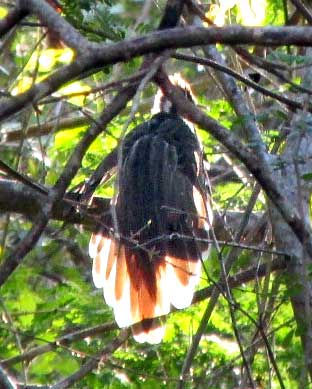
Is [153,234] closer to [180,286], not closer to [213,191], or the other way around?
[180,286]

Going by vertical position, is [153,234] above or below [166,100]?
below

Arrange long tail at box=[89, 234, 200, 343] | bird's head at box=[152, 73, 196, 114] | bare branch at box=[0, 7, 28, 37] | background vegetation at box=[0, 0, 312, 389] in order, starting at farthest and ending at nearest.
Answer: bird's head at box=[152, 73, 196, 114] → long tail at box=[89, 234, 200, 343] → background vegetation at box=[0, 0, 312, 389] → bare branch at box=[0, 7, 28, 37]

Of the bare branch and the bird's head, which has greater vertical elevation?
the bird's head

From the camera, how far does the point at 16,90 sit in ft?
14.1

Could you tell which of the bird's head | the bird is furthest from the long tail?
the bird's head

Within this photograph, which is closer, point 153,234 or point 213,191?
point 153,234

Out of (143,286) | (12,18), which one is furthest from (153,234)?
(12,18)

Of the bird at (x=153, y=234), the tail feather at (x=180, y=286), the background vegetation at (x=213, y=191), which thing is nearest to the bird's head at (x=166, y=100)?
the background vegetation at (x=213, y=191)

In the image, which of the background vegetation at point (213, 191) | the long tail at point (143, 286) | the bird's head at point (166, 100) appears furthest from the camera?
the bird's head at point (166, 100)

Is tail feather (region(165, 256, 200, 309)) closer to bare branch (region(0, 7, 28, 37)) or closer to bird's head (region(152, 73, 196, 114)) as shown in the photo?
bird's head (region(152, 73, 196, 114))

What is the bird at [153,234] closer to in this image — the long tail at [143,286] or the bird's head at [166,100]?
the long tail at [143,286]

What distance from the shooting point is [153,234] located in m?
4.27

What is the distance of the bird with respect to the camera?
4125 millimetres

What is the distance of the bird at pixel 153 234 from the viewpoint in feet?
13.5
